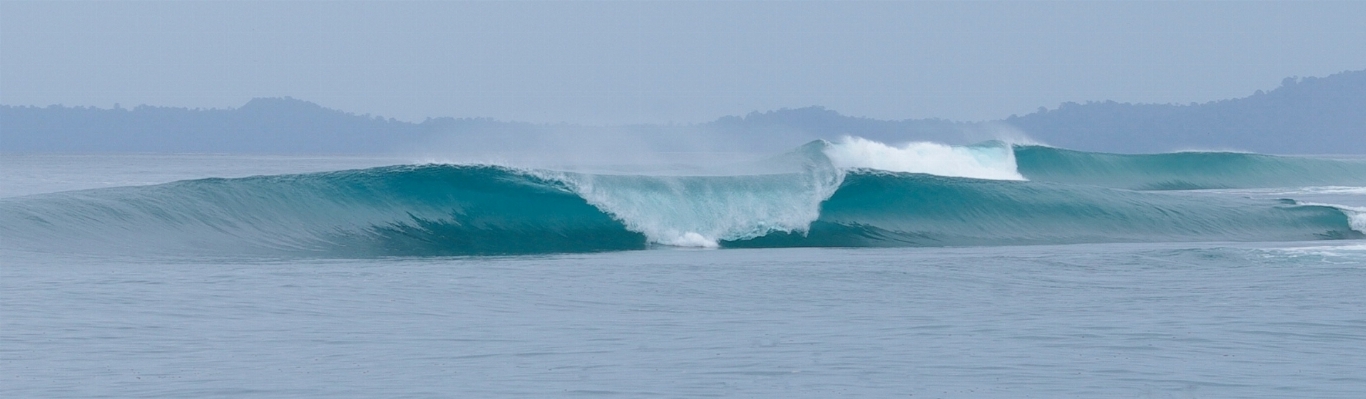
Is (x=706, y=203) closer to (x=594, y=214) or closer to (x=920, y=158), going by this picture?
(x=594, y=214)

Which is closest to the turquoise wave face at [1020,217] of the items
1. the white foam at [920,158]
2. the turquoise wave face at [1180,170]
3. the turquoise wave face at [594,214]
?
the turquoise wave face at [594,214]

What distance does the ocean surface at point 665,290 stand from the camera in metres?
5.71

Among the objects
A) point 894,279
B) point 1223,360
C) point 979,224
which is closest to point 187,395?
point 1223,360

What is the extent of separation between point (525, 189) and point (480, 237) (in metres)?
1.78

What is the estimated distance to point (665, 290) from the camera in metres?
9.07

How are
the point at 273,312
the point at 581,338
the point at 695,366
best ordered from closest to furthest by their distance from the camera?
the point at 695,366 → the point at 581,338 → the point at 273,312

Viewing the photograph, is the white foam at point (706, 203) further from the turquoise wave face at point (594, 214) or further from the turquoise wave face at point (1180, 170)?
the turquoise wave face at point (1180, 170)

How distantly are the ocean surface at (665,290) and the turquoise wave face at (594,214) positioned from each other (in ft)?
0.17

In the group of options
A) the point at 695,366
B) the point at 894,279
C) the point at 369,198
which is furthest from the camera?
the point at 369,198

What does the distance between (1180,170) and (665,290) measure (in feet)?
109

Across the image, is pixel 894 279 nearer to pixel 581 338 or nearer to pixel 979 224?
pixel 581 338

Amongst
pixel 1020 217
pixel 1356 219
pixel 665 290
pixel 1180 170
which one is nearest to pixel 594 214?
pixel 1020 217

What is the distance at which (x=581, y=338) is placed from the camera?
6809 millimetres

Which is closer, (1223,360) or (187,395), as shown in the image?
(187,395)
